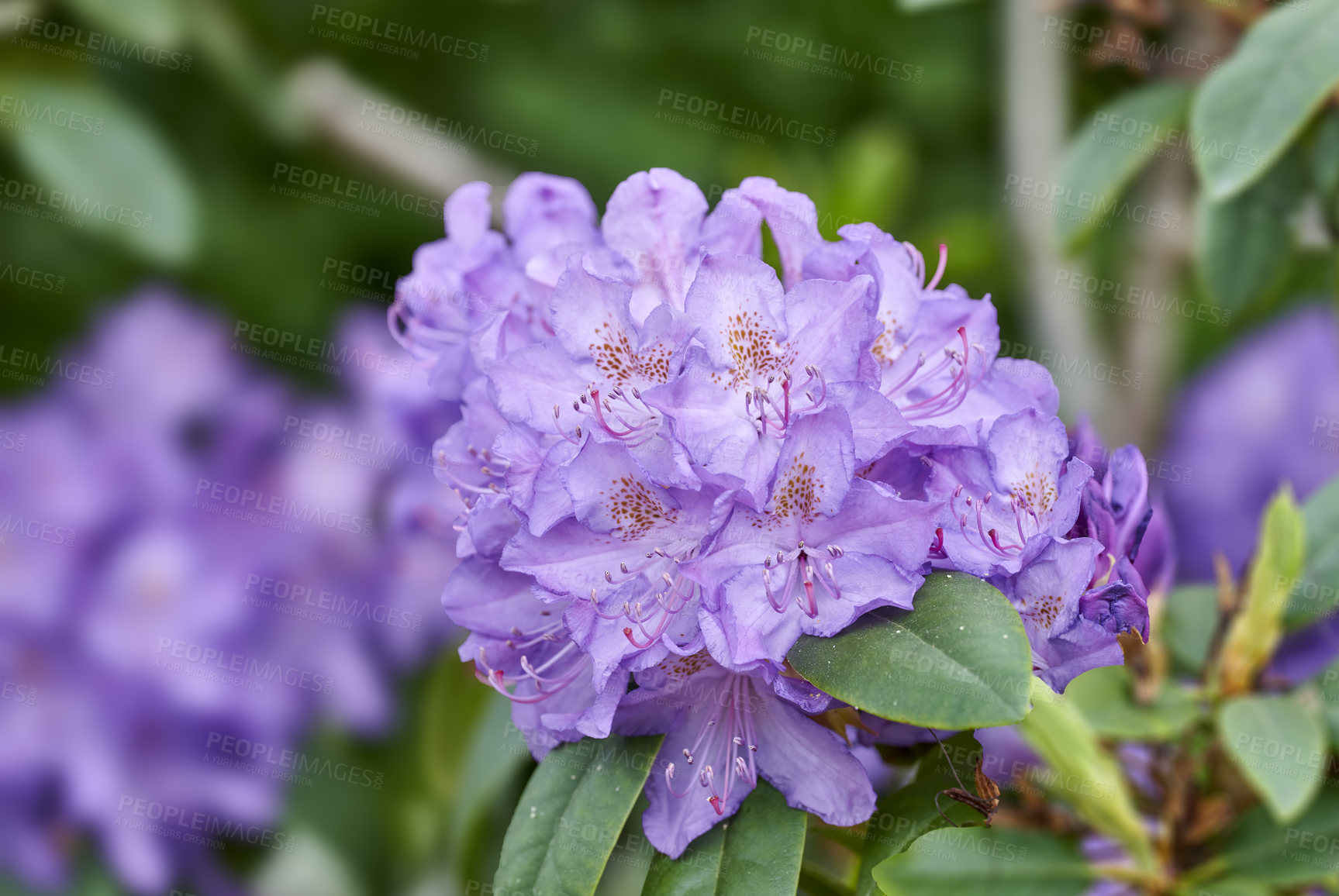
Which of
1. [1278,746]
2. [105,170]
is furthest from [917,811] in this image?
[105,170]

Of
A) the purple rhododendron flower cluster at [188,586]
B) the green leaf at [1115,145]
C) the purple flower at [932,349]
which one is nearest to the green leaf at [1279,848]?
the purple flower at [932,349]

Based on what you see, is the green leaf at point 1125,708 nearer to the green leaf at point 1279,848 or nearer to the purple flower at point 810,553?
the green leaf at point 1279,848

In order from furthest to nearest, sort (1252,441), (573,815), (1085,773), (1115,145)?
(1252,441) < (1115,145) < (1085,773) < (573,815)

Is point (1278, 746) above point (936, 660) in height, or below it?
below

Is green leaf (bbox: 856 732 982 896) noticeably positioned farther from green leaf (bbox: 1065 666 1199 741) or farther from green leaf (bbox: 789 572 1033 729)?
green leaf (bbox: 1065 666 1199 741)

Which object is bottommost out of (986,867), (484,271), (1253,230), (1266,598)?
(986,867)

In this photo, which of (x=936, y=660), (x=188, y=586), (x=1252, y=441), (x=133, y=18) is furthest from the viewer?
(x=1252, y=441)

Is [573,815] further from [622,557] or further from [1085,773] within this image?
[1085,773]
